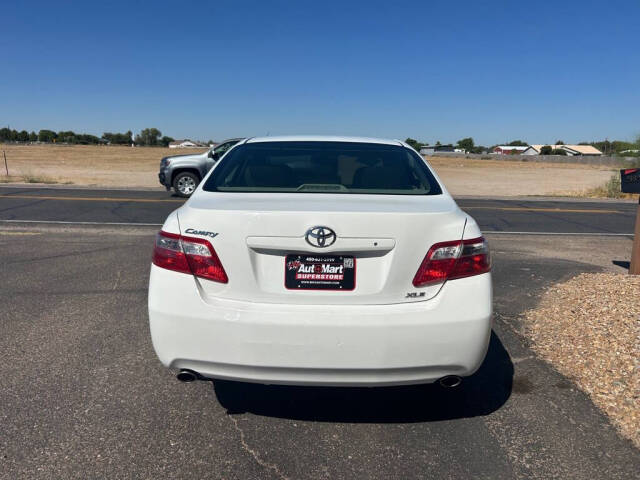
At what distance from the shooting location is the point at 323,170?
356 centimetres

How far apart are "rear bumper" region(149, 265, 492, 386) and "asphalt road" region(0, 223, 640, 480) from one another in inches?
17.0

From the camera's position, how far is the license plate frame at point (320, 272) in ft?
8.09

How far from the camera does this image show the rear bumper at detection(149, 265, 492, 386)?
2438 mm

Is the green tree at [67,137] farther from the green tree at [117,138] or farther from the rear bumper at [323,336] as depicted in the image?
the rear bumper at [323,336]

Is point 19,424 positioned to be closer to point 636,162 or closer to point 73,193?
point 73,193

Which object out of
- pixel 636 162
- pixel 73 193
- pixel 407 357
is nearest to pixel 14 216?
pixel 73 193

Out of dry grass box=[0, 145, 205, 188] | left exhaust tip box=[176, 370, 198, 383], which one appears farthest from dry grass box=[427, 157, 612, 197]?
left exhaust tip box=[176, 370, 198, 383]

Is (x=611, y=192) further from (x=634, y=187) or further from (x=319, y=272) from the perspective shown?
(x=319, y=272)

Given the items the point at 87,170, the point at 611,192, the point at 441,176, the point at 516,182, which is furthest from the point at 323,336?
the point at 87,170

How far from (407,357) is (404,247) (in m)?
0.52

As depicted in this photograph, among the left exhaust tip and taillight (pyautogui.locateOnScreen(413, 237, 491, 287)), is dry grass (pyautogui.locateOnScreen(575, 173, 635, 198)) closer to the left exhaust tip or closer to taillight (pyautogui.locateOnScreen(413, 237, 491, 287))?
taillight (pyautogui.locateOnScreen(413, 237, 491, 287))

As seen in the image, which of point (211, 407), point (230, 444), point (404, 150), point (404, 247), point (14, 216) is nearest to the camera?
point (404, 247)

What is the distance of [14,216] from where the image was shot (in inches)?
426

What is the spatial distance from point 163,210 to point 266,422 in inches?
403
